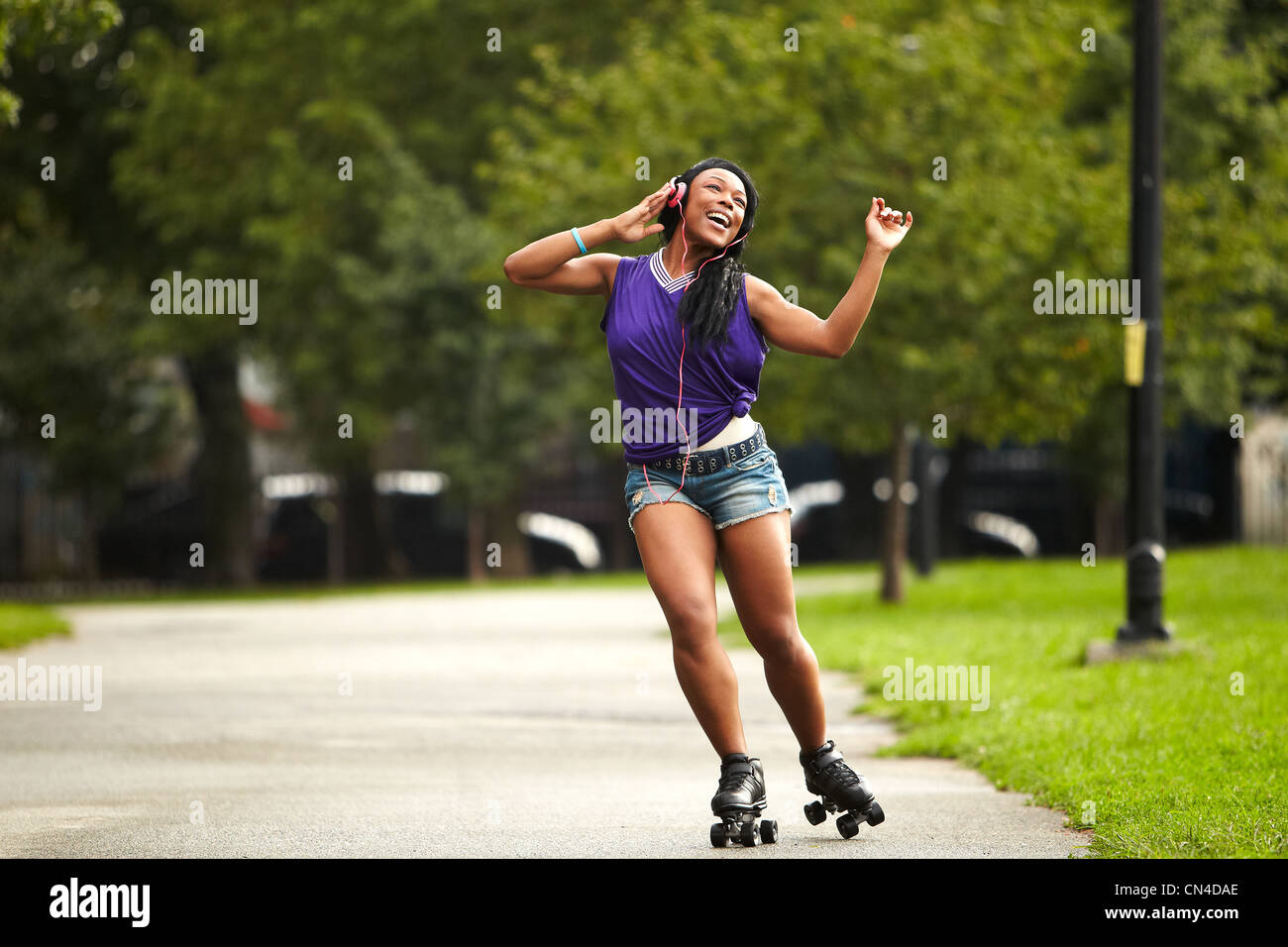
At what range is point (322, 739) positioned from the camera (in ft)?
29.0

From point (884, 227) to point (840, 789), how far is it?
1687mm

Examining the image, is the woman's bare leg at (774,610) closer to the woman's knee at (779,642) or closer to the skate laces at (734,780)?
the woman's knee at (779,642)

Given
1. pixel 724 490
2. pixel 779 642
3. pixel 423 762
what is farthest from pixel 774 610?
pixel 423 762

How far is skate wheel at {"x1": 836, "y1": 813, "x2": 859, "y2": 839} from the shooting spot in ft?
19.1

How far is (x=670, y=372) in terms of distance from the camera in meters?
5.67

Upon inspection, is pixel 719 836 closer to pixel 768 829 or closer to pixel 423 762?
pixel 768 829

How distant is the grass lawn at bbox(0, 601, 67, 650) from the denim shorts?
9.43m

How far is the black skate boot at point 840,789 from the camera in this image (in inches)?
227

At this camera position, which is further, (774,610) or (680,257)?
(680,257)

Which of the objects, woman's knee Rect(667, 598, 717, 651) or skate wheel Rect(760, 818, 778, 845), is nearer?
woman's knee Rect(667, 598, 717, 651)

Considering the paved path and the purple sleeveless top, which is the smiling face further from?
the paved path

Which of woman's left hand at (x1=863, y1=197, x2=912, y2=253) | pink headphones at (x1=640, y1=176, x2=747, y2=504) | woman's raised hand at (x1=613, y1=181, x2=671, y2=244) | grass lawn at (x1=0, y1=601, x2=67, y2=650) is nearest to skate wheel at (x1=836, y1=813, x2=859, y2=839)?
pink headphones at (x1=640, y1=176, x2=747, y2=504)

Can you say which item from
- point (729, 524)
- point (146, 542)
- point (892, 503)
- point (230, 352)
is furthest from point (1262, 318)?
point (146, 542)
